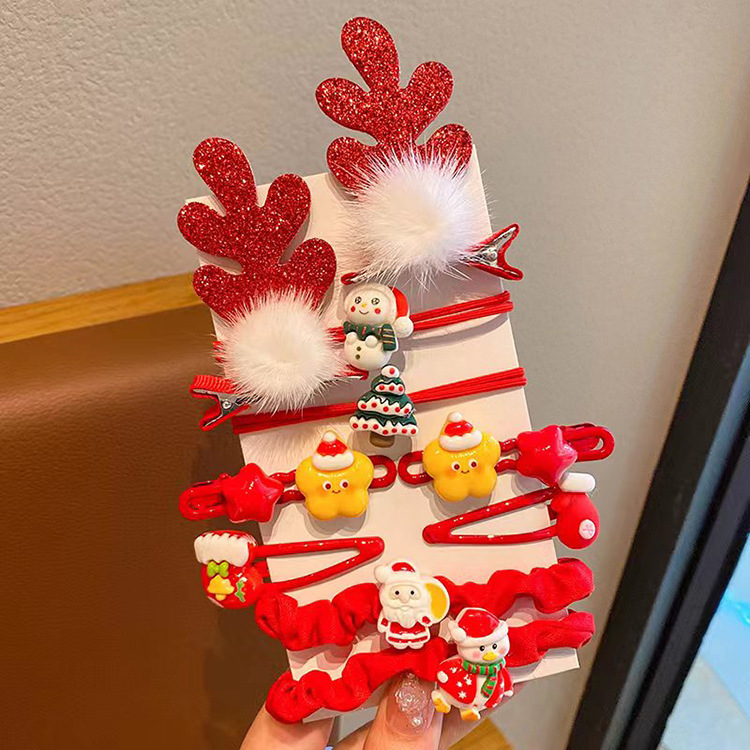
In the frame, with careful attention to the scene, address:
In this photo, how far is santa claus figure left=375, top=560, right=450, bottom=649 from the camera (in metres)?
0.48

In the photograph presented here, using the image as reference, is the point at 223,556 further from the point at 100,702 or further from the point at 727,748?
the point at 727,748

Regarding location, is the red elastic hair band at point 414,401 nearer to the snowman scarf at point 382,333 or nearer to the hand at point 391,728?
the snowman scarf at point 382,333

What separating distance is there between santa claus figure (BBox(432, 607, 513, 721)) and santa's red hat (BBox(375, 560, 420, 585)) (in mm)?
44

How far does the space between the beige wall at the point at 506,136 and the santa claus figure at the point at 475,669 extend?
1.29 feet

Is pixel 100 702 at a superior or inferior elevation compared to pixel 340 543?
inferior

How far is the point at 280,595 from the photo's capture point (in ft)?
1.69

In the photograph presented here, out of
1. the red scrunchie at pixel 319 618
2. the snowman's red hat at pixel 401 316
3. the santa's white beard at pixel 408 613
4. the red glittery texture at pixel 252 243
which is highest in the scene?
the red glittery texture at pixel 252 243

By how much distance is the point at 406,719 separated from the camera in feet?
1.69

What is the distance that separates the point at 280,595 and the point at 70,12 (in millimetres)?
494

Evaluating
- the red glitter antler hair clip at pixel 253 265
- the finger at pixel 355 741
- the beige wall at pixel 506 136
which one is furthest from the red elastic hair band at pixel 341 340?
the finger at pixel 355 741

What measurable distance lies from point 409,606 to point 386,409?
14 centimetres

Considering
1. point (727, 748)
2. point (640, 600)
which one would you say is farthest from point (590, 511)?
point (727, 748)

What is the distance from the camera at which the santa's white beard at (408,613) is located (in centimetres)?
48

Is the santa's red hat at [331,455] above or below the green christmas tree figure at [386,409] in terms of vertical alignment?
below
